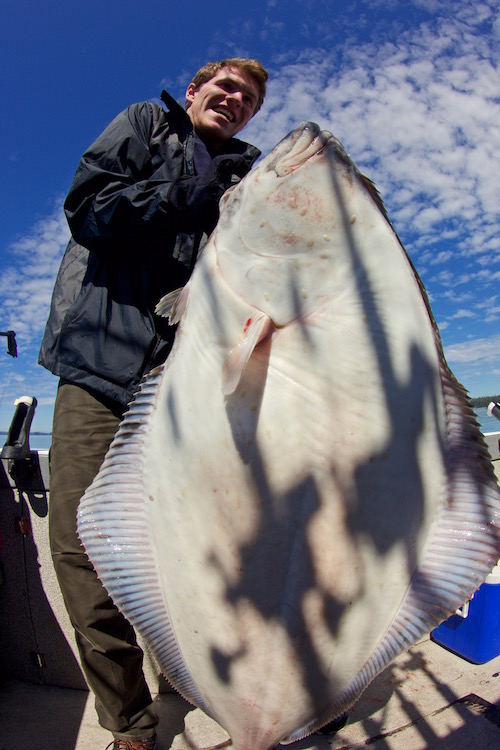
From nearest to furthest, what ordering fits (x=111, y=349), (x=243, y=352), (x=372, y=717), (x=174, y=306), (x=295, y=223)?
(x=243, y=352) < (x=295, y=223) < (x=174, y=306) < (x=111, y=349) < (x=372, y=717)

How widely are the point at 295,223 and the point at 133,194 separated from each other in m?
0.77

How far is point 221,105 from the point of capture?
245cm

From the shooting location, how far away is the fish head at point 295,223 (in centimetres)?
139

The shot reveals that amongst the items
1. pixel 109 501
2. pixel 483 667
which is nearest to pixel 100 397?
pixel 109 501

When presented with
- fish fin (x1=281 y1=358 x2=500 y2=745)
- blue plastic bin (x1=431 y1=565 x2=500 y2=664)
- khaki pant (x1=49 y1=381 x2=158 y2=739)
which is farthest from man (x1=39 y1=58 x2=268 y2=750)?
blue plastic bin (x1=431 y1=565 x2=500 y2=664)

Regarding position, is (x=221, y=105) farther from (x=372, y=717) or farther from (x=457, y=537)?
(x=372, y=717)

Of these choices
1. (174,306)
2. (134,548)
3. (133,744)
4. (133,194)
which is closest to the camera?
(134,548)

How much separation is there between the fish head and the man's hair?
1314 mm

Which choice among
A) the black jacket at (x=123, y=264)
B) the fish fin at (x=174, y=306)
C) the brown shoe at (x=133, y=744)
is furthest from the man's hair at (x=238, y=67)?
the brown shoe at (x=133, y=744)

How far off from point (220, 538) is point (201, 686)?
1.70 feet

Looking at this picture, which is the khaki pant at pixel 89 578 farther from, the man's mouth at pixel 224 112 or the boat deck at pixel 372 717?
the man's mouth at pixel 224 112

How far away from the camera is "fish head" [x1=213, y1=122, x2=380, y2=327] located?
139 centimetres

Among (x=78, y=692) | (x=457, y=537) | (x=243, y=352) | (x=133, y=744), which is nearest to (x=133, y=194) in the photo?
(x=243, y=352)

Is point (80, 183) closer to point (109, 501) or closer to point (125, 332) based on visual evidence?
point (125, 332)
